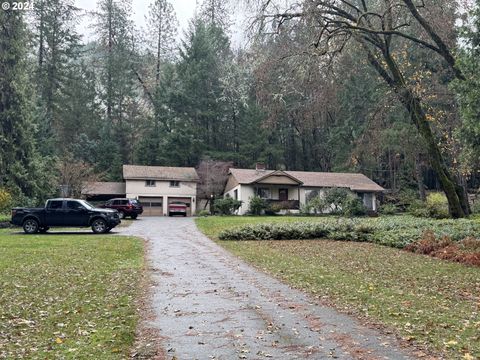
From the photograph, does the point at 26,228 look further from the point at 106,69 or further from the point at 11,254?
the point at 106,69

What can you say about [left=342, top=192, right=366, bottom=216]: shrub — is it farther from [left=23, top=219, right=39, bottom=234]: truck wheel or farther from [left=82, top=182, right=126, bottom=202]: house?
[left=23, top=219, right=39, bottom=234]: truck wheel

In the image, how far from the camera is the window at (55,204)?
24.8 meters

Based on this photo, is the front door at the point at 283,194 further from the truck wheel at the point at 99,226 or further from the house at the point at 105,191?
the truck wheel at the point at 99,226

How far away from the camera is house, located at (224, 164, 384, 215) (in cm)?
4494

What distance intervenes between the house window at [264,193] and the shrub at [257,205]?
238 centimetres

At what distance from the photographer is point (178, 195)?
4809cm

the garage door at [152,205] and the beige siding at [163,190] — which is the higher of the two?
the beige siding at [163,190]

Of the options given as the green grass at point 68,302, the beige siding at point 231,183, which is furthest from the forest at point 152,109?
the green grass at point 68,302

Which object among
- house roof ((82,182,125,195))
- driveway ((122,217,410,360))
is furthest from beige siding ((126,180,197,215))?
driveway ((122,217,410,360))

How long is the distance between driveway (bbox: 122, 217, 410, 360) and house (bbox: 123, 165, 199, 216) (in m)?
35.9

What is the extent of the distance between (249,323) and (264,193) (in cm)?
3912

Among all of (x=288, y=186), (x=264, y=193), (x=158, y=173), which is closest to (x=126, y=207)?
(x=158, y=173)

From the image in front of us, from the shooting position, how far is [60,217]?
81.5ft
